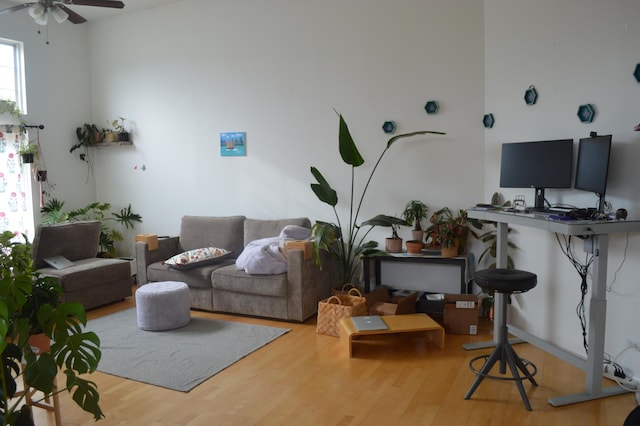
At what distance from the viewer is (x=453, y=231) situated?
398cm

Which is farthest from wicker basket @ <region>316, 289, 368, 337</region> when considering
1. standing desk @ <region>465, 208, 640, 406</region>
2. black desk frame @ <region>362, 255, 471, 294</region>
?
standing desk @ <region>465, 208, 640, 406</region>

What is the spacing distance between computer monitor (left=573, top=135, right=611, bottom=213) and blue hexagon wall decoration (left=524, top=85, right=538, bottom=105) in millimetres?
560

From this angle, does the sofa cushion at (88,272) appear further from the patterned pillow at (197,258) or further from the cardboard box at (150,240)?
the patterned pillow at (197,258)

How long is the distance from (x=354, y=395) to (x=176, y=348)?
1456 mm

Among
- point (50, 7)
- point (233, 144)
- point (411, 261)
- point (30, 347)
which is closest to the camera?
point (30, 347)

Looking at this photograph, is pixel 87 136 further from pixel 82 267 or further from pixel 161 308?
pixel 161 308

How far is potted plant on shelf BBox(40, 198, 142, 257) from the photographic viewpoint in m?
5.64

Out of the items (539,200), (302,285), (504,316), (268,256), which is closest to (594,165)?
(539,200)

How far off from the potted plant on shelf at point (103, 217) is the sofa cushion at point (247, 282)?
1930 mm

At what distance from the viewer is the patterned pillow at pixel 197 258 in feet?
14.6

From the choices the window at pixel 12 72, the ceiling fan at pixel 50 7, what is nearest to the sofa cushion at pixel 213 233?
the ceiling fan at pixel 50 7

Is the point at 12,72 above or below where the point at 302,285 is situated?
above

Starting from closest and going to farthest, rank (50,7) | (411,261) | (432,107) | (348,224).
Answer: (50,7) → (411,261) → (432,107) → (348,224)

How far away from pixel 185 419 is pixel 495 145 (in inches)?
118
